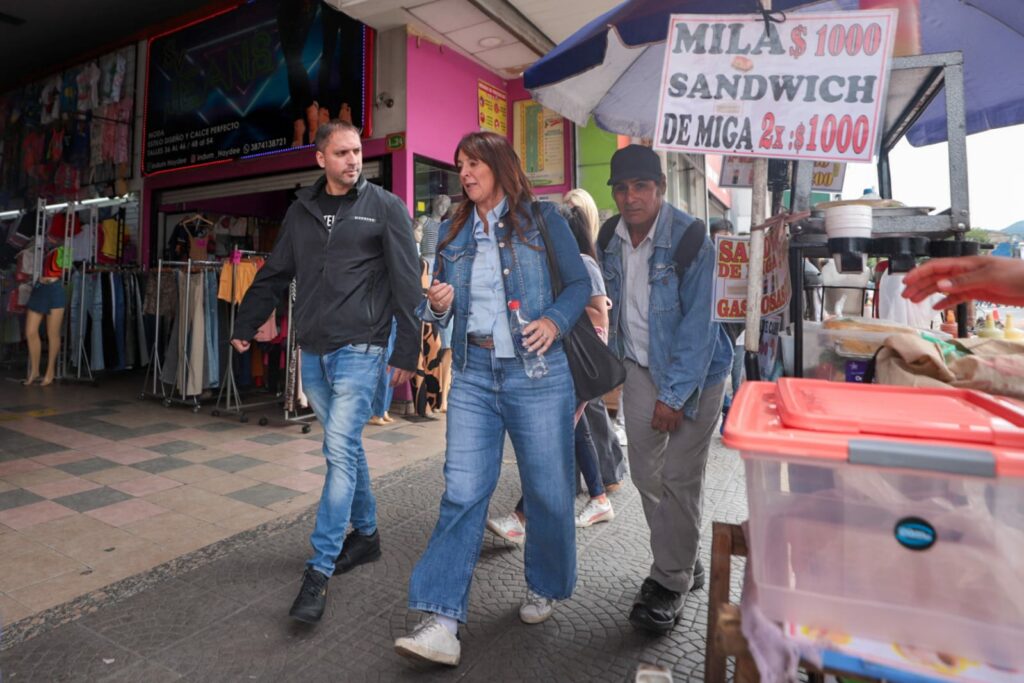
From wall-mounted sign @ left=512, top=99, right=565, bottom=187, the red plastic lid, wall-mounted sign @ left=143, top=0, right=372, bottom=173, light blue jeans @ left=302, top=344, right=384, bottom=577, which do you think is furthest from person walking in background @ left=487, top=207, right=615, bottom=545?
wall-mounted sign @ left=512, top=99, right=565, bottom=187

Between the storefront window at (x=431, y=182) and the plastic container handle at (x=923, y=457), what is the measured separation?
679 centimetres

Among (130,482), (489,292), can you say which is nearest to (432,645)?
(489,292)

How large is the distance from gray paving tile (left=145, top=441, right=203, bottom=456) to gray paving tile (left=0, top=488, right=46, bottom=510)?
112 cm

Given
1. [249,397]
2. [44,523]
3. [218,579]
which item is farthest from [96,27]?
[218,579]

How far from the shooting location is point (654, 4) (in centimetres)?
203

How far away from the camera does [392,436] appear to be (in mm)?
6086

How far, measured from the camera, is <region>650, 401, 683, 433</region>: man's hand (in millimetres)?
2473

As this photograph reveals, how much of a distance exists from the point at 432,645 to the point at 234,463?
3387 mm

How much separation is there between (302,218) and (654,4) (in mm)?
1800

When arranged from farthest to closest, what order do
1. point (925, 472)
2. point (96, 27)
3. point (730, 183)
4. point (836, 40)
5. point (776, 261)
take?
1. point (96, 27)
2. point (730, 183)
3. point (776, 261)
4. point (836, 40)
5. point (925, 472)

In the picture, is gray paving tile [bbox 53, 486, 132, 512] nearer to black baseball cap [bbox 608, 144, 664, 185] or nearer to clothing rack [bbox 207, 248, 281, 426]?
clothing rack [bbox 207, 248, 281, 426]

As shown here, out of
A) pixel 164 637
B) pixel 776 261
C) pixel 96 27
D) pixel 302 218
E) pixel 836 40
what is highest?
pixel 96 27

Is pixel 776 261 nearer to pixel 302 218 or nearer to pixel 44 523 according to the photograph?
pixel 302 218

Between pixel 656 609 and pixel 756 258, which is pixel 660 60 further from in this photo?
pixel 656 609
